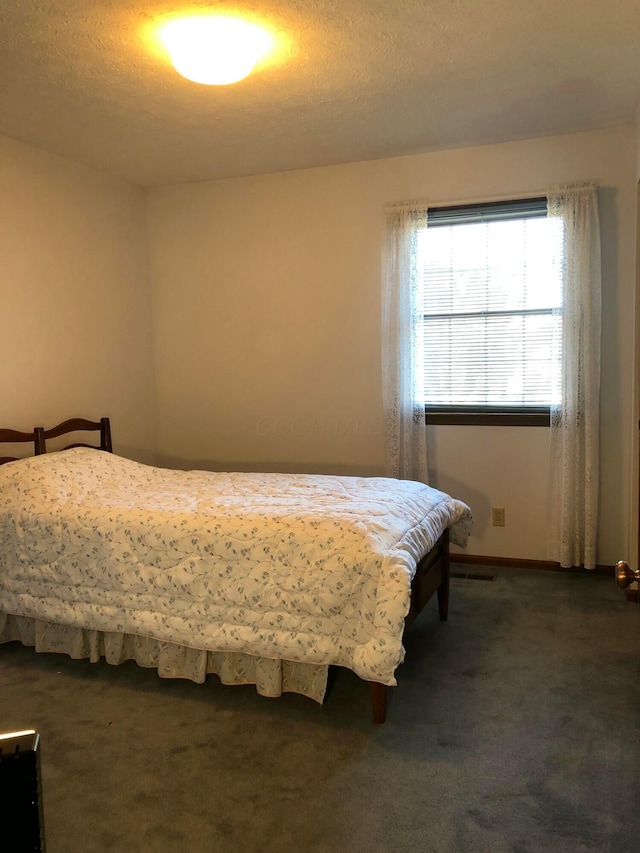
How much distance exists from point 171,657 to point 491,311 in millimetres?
2651

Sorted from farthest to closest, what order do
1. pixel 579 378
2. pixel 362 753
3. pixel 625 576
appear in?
1. pixel 579 378
2. pixel 362 753
3. pixel 625 576

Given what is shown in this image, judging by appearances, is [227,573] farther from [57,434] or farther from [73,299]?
[73,299]

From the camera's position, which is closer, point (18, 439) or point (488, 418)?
point (18, 439)

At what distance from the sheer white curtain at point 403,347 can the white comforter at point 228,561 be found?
3.06ft

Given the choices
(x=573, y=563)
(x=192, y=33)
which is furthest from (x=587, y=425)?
(x=192, y=33)

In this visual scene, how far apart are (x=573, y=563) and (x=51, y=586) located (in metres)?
2.82

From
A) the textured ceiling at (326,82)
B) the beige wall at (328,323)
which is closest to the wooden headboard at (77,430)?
the beige wall at (328,323)

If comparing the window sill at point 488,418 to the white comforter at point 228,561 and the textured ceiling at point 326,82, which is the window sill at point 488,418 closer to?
the white comforter at point 228,561

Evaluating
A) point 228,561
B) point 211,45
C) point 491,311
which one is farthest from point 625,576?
point 491,311

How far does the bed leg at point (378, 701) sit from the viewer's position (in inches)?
93.3

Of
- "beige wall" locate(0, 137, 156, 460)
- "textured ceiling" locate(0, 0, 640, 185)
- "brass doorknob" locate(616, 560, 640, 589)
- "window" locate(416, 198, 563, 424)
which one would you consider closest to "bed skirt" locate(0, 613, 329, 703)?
"beige wall" locate(0, 137, 156, 460)

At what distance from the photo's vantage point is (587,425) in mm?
3773

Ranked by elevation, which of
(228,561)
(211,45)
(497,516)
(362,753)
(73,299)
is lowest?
(362,753)

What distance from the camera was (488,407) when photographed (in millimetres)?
4121
